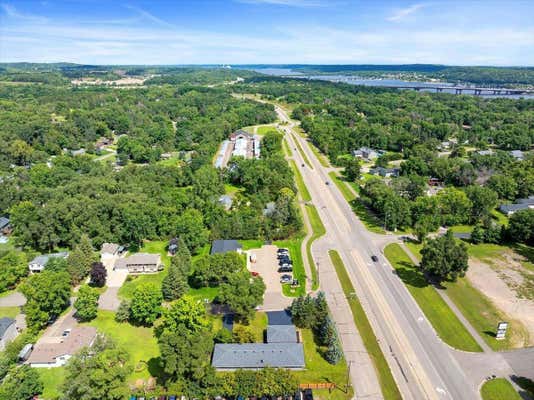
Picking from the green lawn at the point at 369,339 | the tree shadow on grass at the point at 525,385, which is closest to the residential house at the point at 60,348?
the green lawn at the point at 369,339

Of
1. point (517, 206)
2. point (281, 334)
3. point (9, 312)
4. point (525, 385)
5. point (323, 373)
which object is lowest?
point (9, 312)

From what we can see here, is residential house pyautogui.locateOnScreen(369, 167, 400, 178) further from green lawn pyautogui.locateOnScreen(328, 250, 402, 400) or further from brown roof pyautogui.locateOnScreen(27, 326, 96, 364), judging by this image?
brown roof pyautogui.locateOnScreen(27, 326, 96, 364)

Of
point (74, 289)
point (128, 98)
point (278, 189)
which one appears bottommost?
point (74, 289)

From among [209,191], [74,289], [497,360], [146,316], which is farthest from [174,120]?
[497,360]

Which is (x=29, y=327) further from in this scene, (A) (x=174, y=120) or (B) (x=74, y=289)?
(A) (x=174, y=120)

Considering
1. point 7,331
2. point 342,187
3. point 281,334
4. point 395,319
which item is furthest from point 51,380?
point 342,187

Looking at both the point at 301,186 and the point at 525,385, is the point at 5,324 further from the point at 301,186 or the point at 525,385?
the point at 301,186

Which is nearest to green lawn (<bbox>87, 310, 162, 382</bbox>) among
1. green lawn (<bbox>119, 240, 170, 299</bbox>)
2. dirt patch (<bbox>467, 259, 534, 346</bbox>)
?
green lawn (<bbox>119, 240, 170, 299</bbox>)
